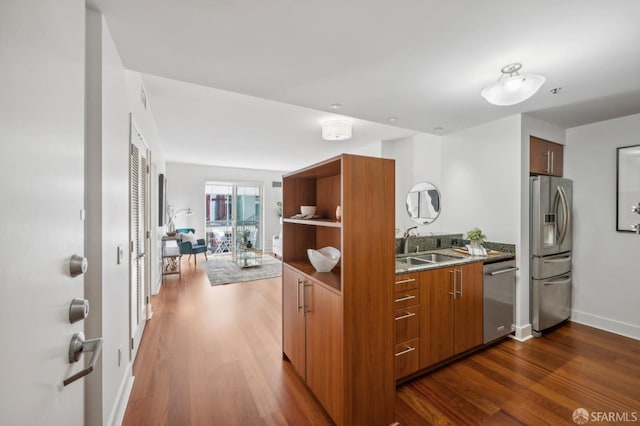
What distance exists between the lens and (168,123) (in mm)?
4070

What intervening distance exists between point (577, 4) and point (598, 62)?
2.83ft

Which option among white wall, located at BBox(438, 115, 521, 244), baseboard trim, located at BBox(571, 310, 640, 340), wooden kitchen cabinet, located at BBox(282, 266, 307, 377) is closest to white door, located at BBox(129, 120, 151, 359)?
wooden kitchen cabinet, located at BBox(282, 266, 307, 377)

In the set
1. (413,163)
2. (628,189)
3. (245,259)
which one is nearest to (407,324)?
(628,189)

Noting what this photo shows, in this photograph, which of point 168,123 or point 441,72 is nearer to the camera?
point 441,72

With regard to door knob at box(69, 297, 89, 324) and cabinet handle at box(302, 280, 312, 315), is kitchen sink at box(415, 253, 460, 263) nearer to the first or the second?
cabinet handle at box(302, 280, 312, 315)

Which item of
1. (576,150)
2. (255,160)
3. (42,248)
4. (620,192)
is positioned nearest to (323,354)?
(42,248)

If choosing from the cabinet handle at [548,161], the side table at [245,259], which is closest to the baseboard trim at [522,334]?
the cabinet handle at [548,161]

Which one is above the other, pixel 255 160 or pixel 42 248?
pixel 255 160

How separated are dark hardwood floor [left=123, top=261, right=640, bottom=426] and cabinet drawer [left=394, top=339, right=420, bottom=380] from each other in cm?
13

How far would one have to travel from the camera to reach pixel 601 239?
128 inches

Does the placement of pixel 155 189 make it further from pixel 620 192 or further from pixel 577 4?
pixel 620 192

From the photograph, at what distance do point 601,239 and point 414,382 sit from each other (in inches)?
117

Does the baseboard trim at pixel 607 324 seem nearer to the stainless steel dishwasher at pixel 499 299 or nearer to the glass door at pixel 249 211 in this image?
the stainless steel dishwasher at pixel 499 299

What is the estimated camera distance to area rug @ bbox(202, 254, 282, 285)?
536 cm
